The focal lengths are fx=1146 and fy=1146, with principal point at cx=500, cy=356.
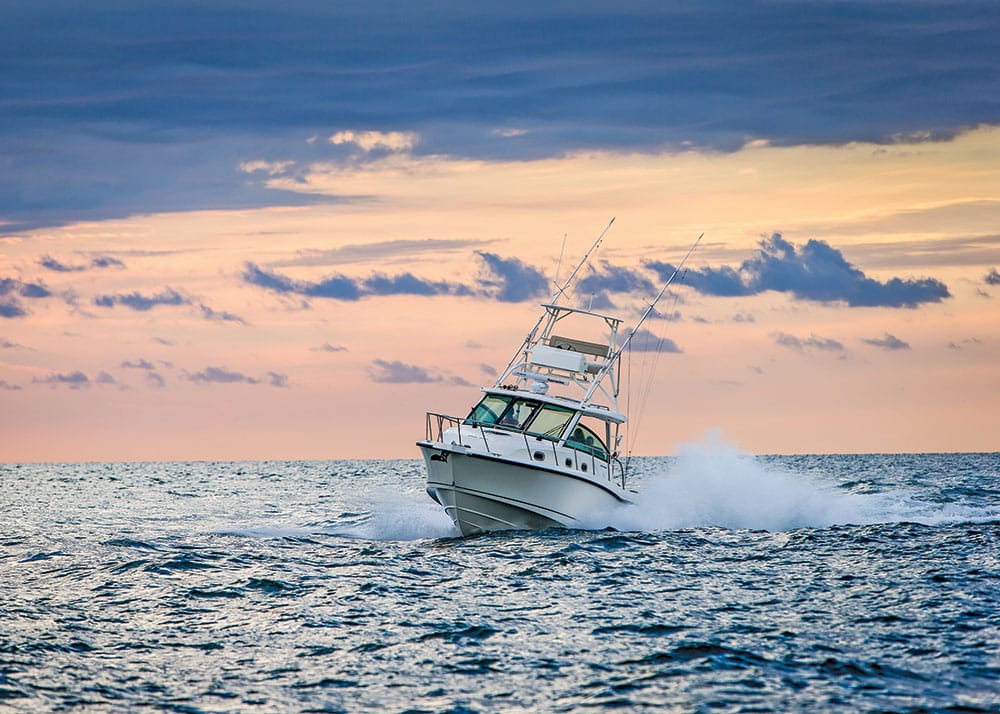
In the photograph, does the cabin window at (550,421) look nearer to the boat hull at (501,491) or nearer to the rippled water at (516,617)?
the boat hull at (501,491)

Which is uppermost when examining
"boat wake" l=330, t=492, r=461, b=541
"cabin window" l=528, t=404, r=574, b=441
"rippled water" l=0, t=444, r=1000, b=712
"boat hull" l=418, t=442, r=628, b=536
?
"cabin window" l=528, t=404, r=574, b=441

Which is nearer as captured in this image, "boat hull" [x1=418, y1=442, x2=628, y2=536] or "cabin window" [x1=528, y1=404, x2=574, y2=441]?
"boat hull" [x1=418, y1=442, x2=628, y2=536]

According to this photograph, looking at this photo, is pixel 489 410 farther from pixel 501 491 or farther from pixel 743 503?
pixel 743 503

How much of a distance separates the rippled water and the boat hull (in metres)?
0.44

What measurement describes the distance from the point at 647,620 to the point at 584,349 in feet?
40.0

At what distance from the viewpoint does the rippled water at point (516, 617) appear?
12.7 meters

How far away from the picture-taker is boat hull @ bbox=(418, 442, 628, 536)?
24.2 m

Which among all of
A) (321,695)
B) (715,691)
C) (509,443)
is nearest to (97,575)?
(509,443)

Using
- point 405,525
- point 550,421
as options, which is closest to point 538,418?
point 550,421

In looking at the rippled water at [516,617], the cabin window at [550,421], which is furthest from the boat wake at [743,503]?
the cabin window at [550,421]

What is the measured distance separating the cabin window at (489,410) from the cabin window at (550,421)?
815 mm

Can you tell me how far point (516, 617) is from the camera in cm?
1689

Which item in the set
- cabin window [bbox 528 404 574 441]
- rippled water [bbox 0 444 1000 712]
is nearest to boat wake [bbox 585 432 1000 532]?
rippled water [bbox 0 444 1000 712]

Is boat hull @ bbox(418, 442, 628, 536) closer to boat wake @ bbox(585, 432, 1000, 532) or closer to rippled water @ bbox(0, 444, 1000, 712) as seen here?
rippled water @ bbox(0, 444, 1000, 712)
